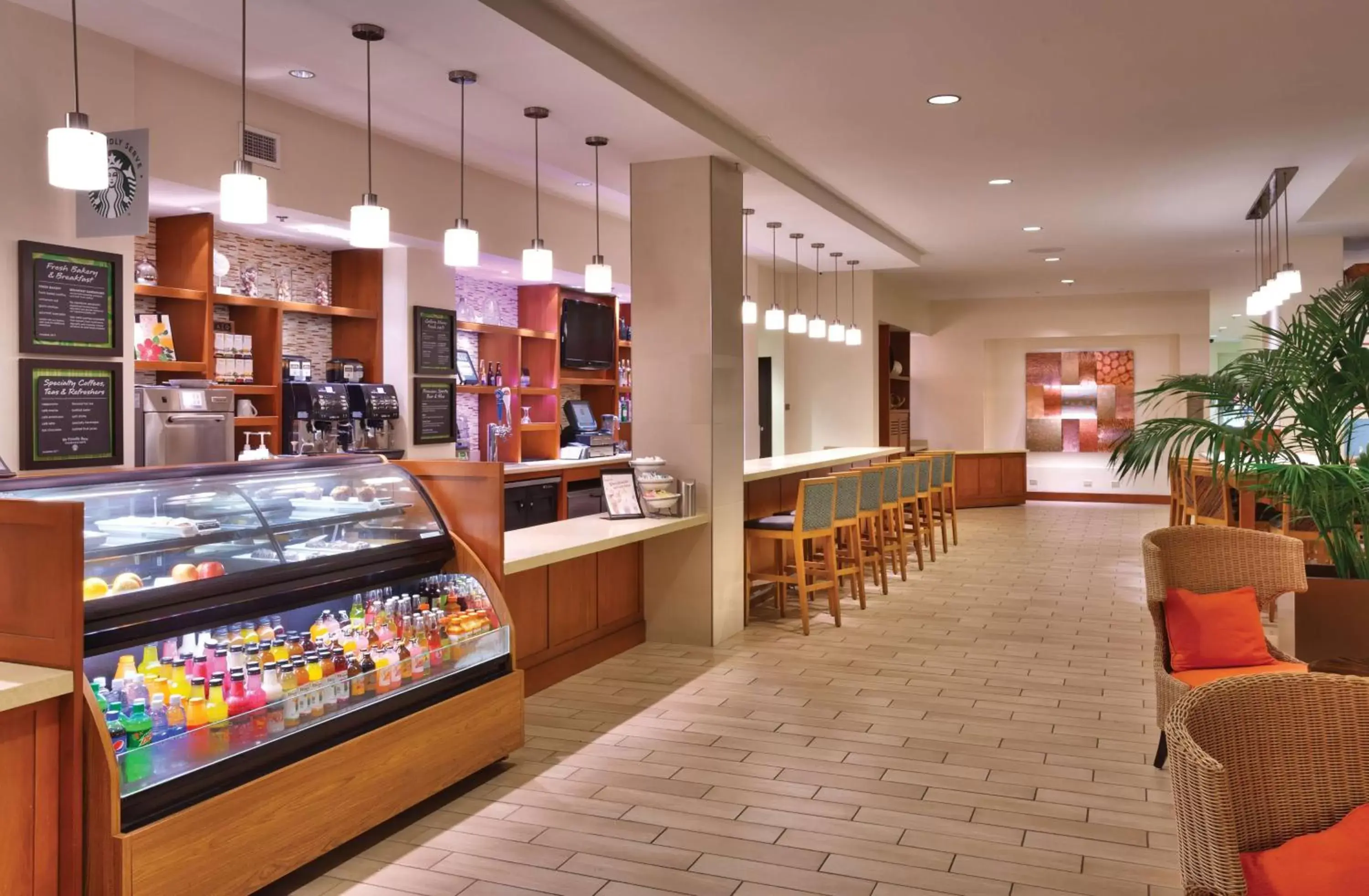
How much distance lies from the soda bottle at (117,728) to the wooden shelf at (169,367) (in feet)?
10.1

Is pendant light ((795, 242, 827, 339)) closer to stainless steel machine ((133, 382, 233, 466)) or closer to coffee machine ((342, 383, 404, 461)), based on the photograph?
coffee machine ((342, 383, 404, 461))

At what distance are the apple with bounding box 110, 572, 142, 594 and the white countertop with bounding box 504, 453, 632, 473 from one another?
13.4ft

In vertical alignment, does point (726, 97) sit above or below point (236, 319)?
above

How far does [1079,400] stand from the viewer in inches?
610

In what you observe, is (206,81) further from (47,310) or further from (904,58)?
(904,58)

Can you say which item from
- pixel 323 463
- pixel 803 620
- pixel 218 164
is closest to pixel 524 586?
pixel 323 463

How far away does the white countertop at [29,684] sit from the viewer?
2250mm

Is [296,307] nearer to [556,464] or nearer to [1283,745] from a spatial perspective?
[556,464]

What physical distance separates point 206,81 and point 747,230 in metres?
4.72

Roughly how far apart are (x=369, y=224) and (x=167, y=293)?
214 centimetres

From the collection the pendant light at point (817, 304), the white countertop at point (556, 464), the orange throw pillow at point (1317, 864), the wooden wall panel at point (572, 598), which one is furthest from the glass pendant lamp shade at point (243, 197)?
the pendant light at point (817, 304)

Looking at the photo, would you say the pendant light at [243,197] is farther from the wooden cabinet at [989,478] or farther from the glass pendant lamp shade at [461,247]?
the wooden cabinet at [989,478]

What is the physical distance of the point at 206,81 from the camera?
5207 mm

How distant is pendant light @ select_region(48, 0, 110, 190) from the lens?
3.08 metres
